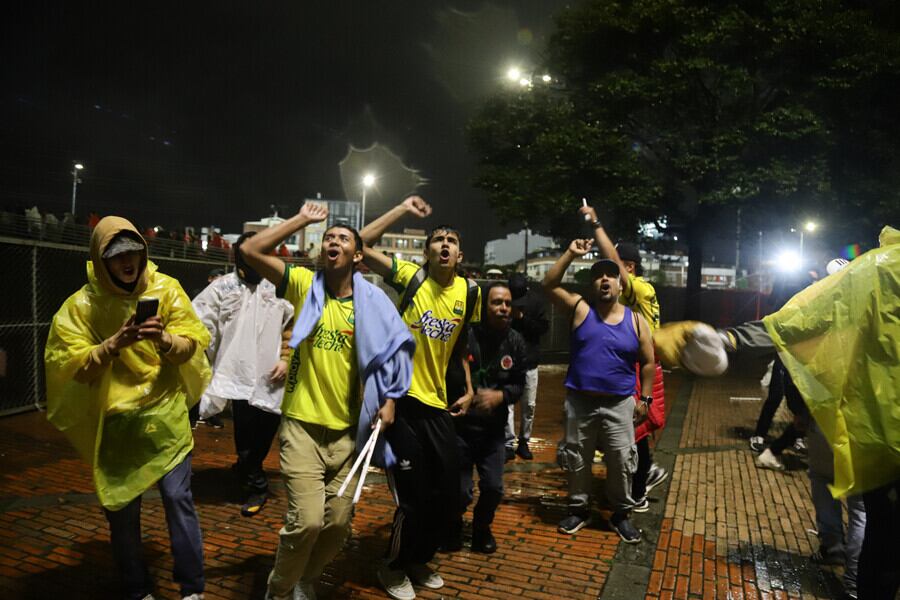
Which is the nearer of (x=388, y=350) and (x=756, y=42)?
(x=388, y=350)

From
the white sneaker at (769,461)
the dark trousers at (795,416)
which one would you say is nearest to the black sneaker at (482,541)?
the dark trousers at (795,416)

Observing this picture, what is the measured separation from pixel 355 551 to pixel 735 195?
1483 cm

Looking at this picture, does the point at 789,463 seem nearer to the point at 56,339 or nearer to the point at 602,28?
the point at 56,339

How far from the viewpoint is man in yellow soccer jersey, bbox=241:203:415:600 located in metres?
3.03

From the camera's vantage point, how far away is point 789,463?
648cm

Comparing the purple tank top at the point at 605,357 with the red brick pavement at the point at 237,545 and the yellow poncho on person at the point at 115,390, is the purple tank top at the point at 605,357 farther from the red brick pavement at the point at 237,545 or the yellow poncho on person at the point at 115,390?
the yellow poncho on person at the point at 115,390

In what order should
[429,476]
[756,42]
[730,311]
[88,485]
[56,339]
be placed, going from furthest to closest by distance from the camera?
[730,311], [756,42], [88,485], [429,476], [56,339]

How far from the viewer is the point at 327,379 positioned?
3.18 meters

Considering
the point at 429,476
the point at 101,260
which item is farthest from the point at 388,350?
the point at 101,260

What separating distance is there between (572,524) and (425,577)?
141cm

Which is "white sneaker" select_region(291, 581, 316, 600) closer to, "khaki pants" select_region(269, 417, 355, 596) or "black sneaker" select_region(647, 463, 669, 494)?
"khaki pants" select_region(269, 417, 355, 596)

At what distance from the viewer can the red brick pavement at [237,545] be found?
355cm

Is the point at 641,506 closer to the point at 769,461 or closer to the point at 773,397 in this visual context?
the point at 769,461

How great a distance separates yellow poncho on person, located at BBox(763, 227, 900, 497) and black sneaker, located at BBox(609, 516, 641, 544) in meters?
1.95
